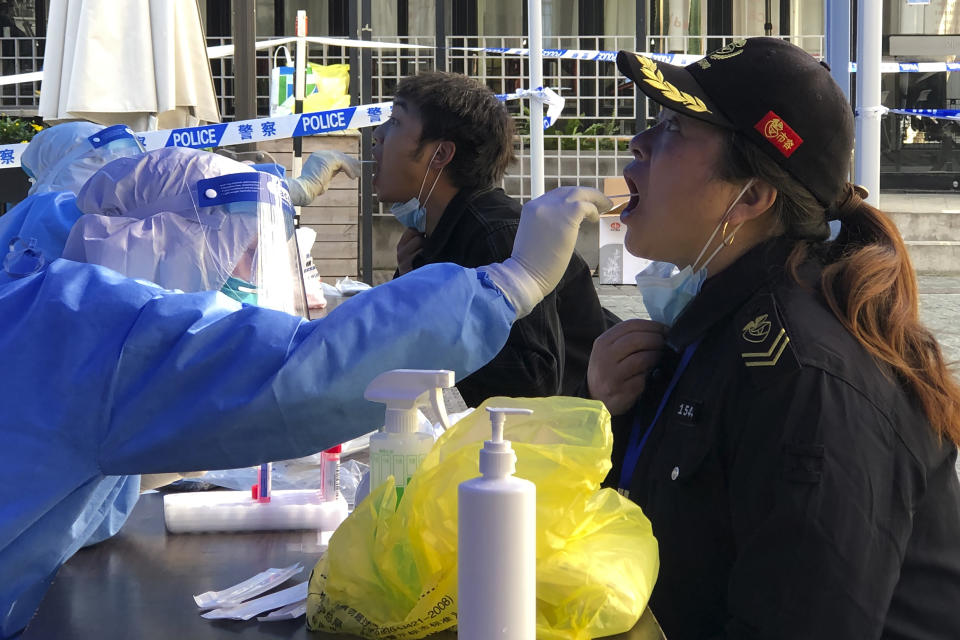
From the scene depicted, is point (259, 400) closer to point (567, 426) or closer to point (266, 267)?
point (567, 426)

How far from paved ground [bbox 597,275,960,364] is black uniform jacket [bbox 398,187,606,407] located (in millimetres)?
4118

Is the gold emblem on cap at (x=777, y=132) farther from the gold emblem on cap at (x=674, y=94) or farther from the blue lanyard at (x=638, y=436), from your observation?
the blue lanyard at (x=638, y=436)

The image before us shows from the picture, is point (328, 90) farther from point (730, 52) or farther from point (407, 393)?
point (407, 393)

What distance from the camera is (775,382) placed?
5.34ft

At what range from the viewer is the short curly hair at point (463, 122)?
3.99 meters

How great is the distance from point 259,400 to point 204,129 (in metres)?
5.91

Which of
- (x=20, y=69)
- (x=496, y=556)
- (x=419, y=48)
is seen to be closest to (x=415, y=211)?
(x=496, y=556)

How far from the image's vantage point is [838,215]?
1.94 meters

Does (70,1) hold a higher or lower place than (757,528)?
higher

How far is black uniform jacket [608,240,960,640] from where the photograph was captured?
4.96 feet

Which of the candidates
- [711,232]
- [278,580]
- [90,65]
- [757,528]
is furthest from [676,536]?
[90,65]

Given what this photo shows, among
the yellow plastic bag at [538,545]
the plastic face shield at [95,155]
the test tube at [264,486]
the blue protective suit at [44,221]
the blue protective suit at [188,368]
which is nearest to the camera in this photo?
the yellow plastic bag at [538,545]

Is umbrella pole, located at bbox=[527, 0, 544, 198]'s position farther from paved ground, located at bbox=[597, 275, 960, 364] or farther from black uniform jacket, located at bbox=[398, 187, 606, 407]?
black uniform jacket, located at bbox=[398, 187, 606, 407]

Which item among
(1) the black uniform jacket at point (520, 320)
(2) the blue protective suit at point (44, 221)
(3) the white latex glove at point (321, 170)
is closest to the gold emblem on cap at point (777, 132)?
(1) the black uniform jacket at point (520, 320)
